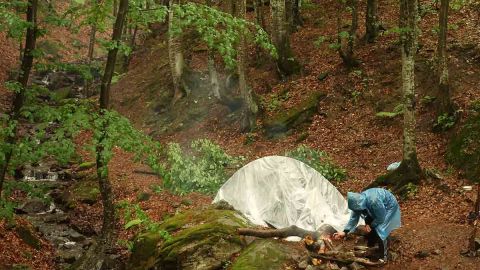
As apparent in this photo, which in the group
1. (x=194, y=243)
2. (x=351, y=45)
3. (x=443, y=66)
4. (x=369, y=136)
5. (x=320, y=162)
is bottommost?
(x=194, y=243)

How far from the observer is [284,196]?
1066 centimetres

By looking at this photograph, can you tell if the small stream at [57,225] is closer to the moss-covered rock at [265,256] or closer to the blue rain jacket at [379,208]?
the moss-covered rock at [265,256]

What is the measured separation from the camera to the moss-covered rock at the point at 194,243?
888cm

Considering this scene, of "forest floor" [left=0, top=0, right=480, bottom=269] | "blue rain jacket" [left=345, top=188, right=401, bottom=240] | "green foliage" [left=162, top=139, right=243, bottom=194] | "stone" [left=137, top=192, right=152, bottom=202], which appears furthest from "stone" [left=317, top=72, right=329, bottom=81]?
"blue rain jacket" [left=345, top=188, right=401, bottom=240]

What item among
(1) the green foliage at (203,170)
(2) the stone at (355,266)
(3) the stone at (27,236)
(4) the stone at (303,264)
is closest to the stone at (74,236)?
(3) the stone at (27,236)

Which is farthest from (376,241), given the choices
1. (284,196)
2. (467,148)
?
(467,148)

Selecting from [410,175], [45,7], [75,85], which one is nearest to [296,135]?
[410,175]

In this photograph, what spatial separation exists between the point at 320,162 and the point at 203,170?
13.3 ft

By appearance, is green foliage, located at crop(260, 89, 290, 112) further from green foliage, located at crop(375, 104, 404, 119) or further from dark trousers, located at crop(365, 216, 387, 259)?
dark trousers, located at crop(365, 216, 387, 259)

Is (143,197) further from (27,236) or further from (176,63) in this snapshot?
(176,63)

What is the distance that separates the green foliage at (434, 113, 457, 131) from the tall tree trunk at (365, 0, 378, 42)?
266 inches

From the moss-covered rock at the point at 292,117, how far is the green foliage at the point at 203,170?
202cm

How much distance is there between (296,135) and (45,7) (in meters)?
10.2

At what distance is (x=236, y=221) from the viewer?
9.88 metres
